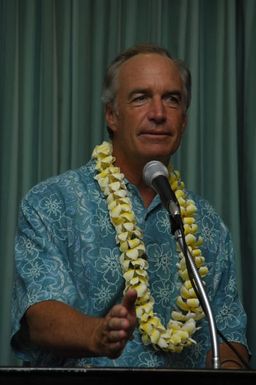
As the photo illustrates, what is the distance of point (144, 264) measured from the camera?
2340 millimetres

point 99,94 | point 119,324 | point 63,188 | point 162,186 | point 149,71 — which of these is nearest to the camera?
point 119,324

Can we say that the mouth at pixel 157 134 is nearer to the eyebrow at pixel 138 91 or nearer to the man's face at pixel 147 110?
the man's face at pixel 147 110

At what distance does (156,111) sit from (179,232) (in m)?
0.77

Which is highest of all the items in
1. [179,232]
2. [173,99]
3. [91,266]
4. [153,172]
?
[173,99]

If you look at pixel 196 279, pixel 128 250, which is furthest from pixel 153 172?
pixel 128 250

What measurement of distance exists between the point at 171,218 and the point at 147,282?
59 cm

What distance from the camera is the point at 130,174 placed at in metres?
2.56

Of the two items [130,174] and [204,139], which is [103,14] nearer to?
[204,139]

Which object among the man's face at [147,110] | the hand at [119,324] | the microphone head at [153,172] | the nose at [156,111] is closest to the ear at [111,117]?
the man's face at [147,110]

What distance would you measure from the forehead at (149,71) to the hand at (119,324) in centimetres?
105

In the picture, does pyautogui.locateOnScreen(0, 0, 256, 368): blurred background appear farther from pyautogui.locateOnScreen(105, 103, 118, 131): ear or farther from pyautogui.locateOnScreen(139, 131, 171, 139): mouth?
pyautogui.locateOnScreen(139, 131, 171, 139): mouth

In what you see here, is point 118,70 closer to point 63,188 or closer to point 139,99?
point 139,99
